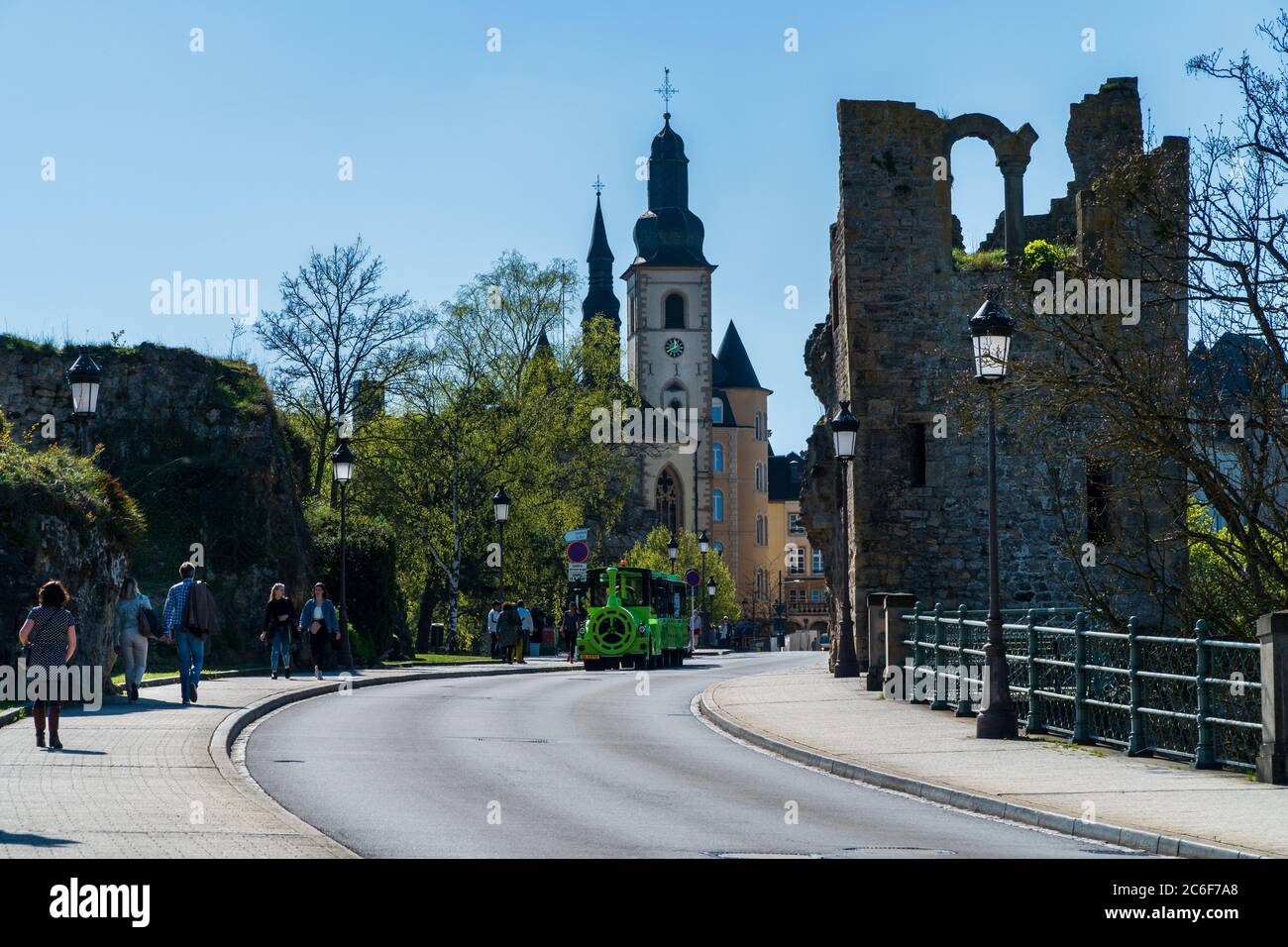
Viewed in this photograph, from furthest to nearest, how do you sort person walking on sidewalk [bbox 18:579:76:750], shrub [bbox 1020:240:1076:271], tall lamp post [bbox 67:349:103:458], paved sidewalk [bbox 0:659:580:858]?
shrub [bbox 1020:240:1076:271] → tall lamp post [bbox 67:349:103:458] → person walking on sidewalk [bbox 18:579:76:750] → paved sidewalk [bbox 0:659:580:858]

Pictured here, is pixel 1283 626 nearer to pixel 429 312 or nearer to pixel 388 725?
pixel 388 725

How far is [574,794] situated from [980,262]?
2167 centimetres

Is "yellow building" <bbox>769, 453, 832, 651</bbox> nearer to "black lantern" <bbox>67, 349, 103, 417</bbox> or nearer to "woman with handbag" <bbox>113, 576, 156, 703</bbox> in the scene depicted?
"woman with handbag" <bbox>113, 576, 156, 703</bbox>

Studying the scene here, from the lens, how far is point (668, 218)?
12988 cm

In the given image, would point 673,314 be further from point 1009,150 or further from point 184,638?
point 184,638

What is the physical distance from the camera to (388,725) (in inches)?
831

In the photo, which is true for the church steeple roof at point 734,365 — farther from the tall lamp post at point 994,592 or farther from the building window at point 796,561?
the tall lamp post at point 994,592

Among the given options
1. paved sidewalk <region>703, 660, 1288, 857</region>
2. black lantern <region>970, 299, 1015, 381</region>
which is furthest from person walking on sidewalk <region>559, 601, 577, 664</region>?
black lantern <region>970, 299, 1015, 381</region>

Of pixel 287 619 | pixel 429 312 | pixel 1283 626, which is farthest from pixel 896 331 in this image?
pixel 429 312

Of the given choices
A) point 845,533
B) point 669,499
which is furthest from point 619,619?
point 669,499

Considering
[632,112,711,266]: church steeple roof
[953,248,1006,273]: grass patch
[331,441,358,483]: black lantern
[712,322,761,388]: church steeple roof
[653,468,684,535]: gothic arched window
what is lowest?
[331,441,358,483]: black lantern

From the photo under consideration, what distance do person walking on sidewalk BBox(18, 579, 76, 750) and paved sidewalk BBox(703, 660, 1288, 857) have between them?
277 inches

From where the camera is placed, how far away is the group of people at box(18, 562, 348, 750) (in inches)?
640

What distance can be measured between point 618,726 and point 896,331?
13.2m
